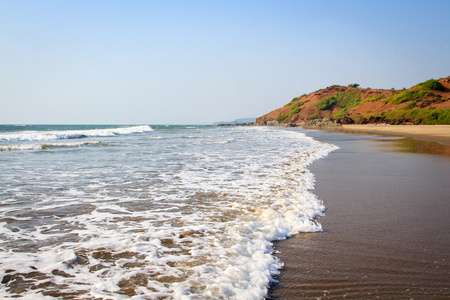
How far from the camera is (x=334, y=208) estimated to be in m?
4.39

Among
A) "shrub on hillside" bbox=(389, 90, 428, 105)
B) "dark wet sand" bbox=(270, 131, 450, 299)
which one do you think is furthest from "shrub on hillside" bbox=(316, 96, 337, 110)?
"dark wet sand" bbox=(270, 131, 450, 299)

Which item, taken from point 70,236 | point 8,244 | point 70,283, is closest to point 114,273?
point 70,283

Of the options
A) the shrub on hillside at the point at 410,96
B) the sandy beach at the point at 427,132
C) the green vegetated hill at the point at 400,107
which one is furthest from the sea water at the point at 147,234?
the shrub on hillside at the point at 410,96

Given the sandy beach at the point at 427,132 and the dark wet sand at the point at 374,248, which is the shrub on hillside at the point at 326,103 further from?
the dark wet sand at the point at 374,248

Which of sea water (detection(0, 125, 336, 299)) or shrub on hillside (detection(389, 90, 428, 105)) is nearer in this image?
sea water (detection(0, 125, 336, 299))

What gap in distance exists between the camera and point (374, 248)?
9.69 ft

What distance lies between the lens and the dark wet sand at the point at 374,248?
7.39 ft

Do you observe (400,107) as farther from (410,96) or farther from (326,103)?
(326,103)

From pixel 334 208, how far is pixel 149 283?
303 cm

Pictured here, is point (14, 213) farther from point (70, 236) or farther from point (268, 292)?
point (268, 292)

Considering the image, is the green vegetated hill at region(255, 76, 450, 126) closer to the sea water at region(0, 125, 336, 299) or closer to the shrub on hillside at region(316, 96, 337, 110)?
the shrub on hillside at region(316, 96, 337, 110)

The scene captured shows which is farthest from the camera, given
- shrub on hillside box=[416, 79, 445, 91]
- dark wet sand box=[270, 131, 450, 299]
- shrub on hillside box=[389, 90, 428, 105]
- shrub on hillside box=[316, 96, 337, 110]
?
shrub on hillside box=[316, 96, 337, 110]

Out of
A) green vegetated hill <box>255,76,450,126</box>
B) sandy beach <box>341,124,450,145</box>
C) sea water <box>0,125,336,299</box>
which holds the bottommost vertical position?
sea water <box>0,125,336,299</box>

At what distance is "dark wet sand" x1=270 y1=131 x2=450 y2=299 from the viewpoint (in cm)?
225
